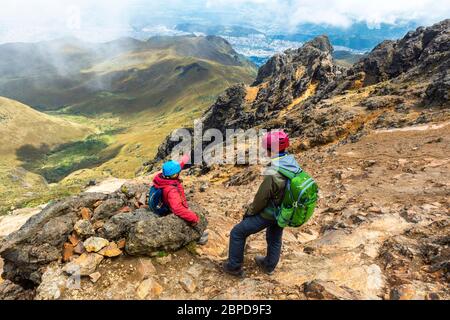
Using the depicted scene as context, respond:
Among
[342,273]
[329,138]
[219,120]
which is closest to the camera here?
[342,273]

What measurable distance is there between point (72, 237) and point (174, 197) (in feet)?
12.2

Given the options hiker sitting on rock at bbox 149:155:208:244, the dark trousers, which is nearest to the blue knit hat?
hiker sitting on rock at bbox 149:155:208:244

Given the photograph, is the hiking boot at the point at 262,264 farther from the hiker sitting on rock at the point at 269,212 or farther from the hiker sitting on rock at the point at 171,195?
the hiker sitting on rock at the point at 171,195

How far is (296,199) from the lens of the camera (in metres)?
9.16

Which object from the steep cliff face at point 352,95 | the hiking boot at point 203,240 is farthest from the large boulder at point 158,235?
the steep cliff face at point 352,95

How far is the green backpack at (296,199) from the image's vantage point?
29.8 ft

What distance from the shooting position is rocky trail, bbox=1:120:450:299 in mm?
9797

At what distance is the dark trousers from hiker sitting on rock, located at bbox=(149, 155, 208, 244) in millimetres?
2042

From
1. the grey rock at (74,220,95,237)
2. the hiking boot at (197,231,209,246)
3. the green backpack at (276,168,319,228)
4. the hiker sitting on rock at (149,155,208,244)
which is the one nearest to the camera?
the green backpack at (276,168,319,228)

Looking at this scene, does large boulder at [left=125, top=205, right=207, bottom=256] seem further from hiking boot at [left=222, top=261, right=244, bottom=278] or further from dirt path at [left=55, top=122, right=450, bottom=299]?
hiking boot at [left=222, top=261, right=244, bottom=278]
